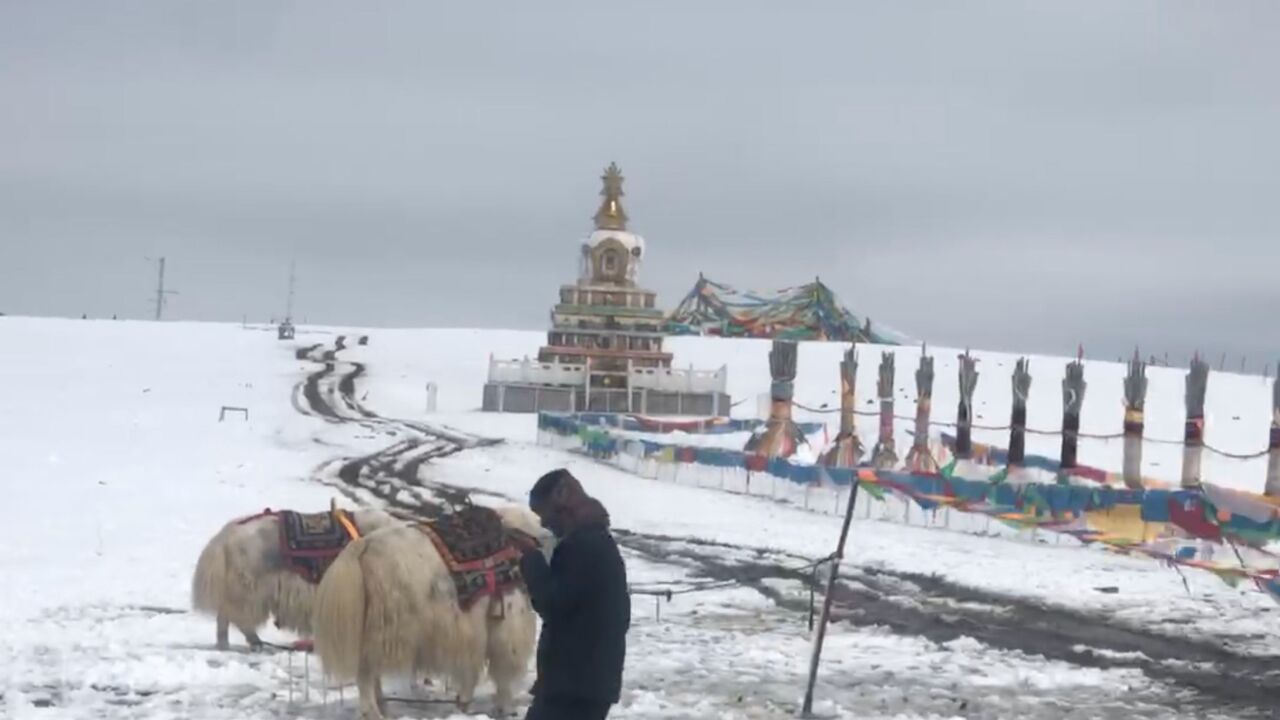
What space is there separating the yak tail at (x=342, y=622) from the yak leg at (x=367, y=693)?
51 mm

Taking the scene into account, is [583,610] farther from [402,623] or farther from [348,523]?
[348,523]

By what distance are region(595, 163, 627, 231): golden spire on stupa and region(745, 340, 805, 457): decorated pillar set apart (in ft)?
60.5

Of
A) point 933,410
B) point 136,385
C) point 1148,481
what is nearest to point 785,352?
point 1148,481

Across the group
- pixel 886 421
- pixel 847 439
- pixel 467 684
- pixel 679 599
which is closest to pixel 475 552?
pixel 467 684

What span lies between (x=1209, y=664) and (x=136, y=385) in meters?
45.7

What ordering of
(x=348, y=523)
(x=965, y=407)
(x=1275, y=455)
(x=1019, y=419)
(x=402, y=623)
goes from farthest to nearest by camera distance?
1. (x=965, y=407)
2. (x=1019, y=419)
3. (x=1275, y=455)
4. (x=348, y=523)
5. (x=402, y=623)

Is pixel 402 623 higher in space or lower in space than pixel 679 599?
higher

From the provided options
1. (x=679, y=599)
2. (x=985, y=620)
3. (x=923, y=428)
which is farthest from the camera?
(x=923, y=428)

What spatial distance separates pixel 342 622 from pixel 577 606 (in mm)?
3485

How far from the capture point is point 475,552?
9453mm

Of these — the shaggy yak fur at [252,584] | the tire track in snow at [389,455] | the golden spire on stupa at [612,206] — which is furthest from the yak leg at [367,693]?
the golden spire on stupa at [612,206]

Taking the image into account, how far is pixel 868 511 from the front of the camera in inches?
904

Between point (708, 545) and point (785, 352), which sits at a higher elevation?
point (785, 352)

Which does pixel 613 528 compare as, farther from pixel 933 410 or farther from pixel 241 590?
pixel 933 410
